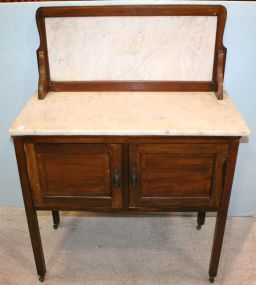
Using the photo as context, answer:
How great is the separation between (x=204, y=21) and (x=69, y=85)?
594mm

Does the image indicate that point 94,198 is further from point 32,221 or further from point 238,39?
point 238,39

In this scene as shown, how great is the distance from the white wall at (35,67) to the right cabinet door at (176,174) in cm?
49

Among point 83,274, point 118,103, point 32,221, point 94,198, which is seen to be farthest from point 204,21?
point 83,274

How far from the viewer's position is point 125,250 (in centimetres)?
172

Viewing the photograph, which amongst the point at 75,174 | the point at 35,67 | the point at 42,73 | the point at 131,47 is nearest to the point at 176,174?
the point at 75,174

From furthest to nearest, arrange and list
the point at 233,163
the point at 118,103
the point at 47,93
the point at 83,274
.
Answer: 1. the point at 83,274
2. the point at 47,93
3. the point at 118,103
4. the point at 233,163

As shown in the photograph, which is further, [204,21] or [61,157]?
[204,21]

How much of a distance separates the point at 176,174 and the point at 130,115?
0.87 feet

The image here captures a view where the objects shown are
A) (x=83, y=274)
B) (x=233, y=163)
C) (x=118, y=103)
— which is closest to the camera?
(x=233, y=163)

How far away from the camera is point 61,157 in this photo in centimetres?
126

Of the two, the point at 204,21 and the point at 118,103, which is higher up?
the point at 204,21

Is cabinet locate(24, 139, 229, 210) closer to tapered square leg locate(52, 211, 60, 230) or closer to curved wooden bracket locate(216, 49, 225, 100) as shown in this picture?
curved wooden bracket locate(216, 49, 225, 100)

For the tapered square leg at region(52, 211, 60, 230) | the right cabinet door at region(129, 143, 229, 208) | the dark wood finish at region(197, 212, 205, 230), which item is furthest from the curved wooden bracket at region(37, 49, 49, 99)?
the dark wood finish at region(197, 212, 205, 230)

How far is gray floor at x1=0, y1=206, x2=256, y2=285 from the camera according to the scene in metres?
1.58
